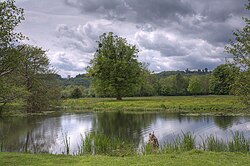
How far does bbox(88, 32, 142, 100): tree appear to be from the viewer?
2761 inches

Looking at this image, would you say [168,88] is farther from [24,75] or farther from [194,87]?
[24,75]

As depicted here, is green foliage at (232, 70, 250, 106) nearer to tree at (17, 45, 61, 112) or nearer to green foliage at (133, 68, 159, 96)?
tree at (17, 45, 61, 112)

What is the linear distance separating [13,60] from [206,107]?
131ft

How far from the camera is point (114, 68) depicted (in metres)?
69.8

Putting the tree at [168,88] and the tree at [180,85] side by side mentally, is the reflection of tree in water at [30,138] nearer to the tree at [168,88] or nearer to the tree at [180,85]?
the tree at [168,88]

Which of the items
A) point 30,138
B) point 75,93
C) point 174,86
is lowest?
point 30,138

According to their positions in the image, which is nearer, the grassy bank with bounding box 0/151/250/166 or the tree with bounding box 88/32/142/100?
the grassy bank with bounding box 0/151/250/166

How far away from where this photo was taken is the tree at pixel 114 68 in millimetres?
70125

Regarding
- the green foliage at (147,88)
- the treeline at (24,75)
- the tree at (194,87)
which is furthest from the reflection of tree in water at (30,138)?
the tree at (194,87)

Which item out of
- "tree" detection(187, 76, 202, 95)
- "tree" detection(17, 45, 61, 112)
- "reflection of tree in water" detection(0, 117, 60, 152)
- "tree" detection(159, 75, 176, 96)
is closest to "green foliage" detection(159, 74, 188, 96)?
"tree" detection(159, 75, 176, 96)

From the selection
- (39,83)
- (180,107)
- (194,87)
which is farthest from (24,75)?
(194,87)

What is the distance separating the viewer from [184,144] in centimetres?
1762

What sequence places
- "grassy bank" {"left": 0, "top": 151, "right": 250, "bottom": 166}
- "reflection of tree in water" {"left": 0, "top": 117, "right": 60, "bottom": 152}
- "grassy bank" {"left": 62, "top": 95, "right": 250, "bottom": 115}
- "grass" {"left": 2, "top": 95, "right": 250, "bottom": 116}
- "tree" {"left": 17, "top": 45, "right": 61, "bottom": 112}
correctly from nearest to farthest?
"grassy bank" {"left": 0, "top": 151, "right": 250, "bottom": 166}, "reflection of tree in water" {"left": 0, "top": 117, "right": 60, "bottom": 152}, "tree" {"left": 17, "top": 45, "right": 61, "bottom": 112}, "grass" {"left": 2, "top": 95, "right": 250, "bottom": 116}, "grassy bank" {"left": 62, "top": 95, "right": 250, "bottom": 115}

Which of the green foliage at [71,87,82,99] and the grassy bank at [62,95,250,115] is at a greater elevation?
the green foliage at [71,87,82,99]
